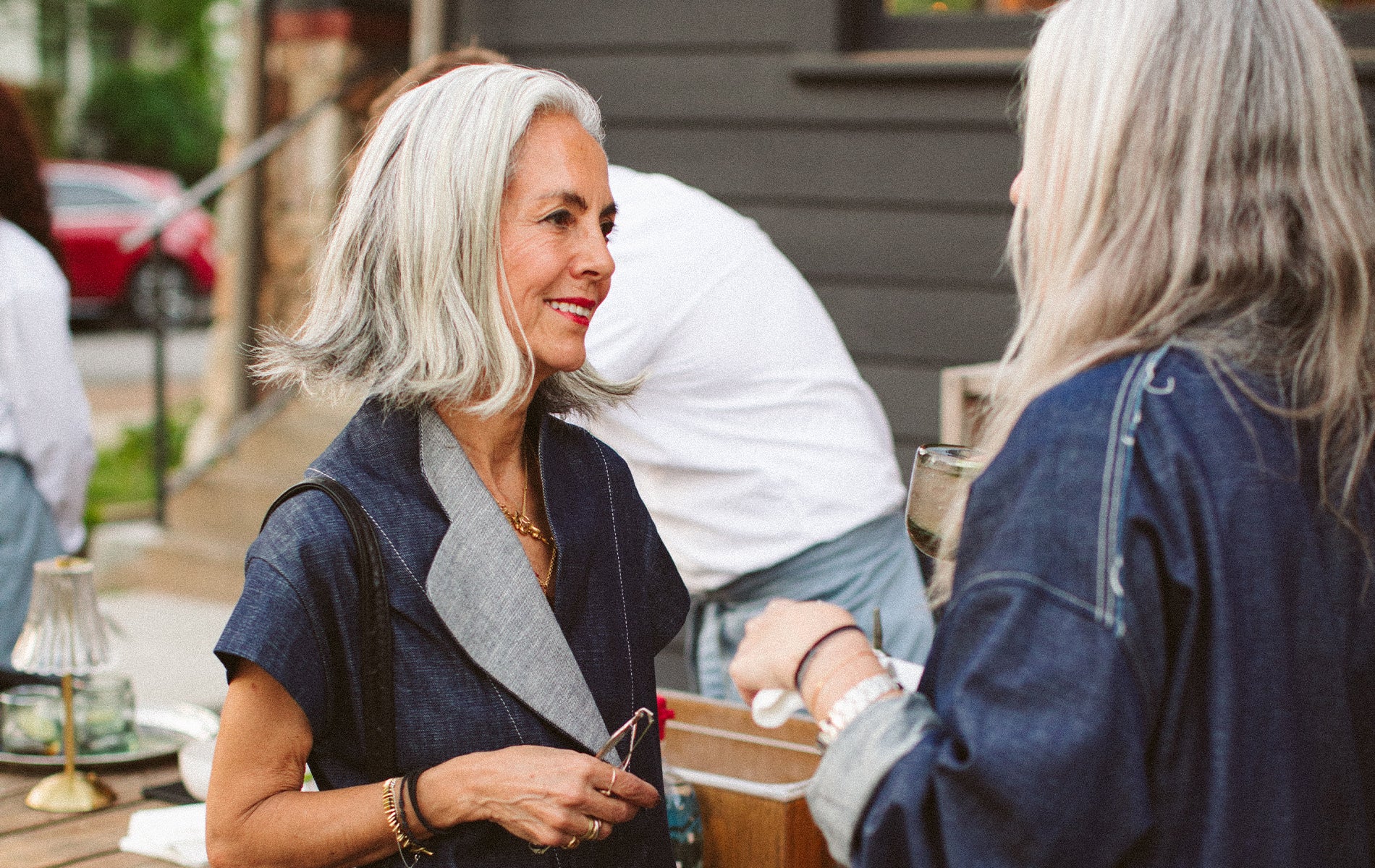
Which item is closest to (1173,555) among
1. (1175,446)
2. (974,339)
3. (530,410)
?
(1175,446)

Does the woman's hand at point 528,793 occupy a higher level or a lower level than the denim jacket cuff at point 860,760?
lower

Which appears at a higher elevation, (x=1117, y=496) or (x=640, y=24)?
(x=640, y=24)

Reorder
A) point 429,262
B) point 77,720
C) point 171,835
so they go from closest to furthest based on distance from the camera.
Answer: point 429,262, point 171,835, point 77,720

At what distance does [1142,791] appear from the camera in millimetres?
1045

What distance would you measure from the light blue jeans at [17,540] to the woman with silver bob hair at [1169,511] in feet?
7.87

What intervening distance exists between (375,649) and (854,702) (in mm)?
503

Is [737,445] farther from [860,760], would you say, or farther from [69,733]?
[860,760]

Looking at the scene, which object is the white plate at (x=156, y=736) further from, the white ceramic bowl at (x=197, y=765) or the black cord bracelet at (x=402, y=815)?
the black cord bracelet at (x=402, y=815)

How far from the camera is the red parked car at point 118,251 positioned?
49.5ft

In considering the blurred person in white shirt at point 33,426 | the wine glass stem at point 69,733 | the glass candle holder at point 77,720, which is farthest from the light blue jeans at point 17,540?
the wine glass stem at point 69,733

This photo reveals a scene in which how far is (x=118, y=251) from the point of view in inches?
598

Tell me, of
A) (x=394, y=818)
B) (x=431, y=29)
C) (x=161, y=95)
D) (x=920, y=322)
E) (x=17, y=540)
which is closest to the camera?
(x=394, y=818)

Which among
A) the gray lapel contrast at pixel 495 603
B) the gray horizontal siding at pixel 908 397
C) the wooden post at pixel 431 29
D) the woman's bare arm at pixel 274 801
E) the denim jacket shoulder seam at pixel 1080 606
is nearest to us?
the denim jacket shoulder seam at pixel 1080 606

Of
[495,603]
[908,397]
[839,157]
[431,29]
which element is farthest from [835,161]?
[495,603]
